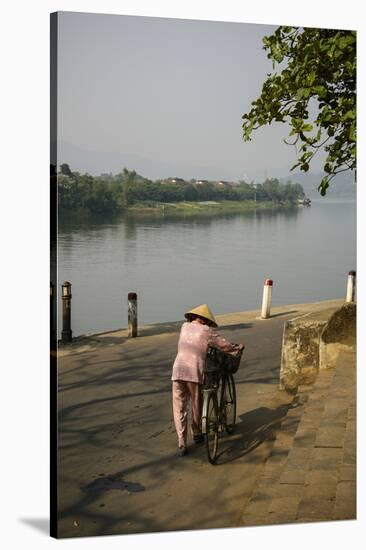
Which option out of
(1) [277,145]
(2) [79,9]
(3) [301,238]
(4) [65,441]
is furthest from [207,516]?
(2) [79,9]

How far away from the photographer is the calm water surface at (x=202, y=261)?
605 cm

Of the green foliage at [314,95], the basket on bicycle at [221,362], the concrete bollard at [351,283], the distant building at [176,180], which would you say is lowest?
the basket on bicycle at [221,362]

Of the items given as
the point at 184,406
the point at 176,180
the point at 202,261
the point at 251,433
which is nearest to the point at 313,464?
the point at 251,433

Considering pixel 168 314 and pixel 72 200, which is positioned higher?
pixel 72 200

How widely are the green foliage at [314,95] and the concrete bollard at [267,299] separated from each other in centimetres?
77

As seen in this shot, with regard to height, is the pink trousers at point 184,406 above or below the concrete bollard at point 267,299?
below

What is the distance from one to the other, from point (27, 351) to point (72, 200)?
3.36ft

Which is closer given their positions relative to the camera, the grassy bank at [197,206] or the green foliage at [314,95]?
the grassy bank at [197,206]

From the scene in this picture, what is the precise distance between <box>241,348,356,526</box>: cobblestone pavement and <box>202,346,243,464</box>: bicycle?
399 mm

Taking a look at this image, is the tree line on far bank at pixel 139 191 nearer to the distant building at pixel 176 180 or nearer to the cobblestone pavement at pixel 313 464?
the distant building at pixel 176 180

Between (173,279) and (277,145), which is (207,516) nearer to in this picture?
(173,279)

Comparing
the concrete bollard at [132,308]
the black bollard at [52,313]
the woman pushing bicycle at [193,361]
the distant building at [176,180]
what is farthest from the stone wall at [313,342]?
the black bollard at [52,313]

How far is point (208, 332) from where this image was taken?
251 inches

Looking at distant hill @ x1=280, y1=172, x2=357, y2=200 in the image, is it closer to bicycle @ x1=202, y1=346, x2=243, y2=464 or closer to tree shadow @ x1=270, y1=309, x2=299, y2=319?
tree shadow @ x1=270, y1=309, x2=299, y2=319
